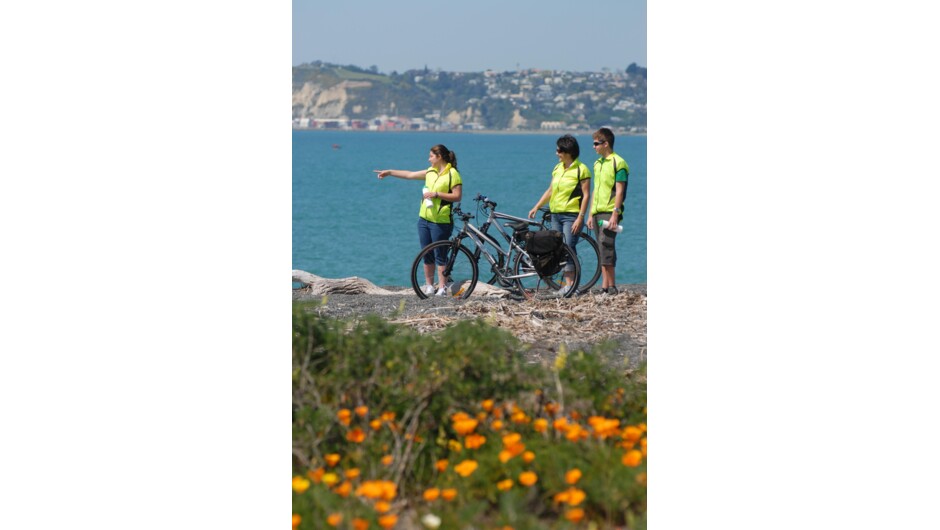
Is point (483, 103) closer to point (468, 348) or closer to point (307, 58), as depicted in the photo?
point (307, 58)

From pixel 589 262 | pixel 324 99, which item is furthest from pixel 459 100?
pixel 589 262

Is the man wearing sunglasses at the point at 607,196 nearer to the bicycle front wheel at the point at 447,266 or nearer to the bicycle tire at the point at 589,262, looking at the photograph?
the bicycle tire at the point at 589,262

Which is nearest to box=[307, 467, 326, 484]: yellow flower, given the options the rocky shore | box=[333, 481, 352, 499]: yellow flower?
box=[333, 481, 352, 499]: yellow flower

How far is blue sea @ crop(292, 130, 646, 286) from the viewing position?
6.77 m

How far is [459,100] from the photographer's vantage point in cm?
625

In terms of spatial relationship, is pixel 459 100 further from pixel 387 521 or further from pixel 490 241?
pixel 387 521

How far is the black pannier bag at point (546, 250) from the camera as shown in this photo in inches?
281

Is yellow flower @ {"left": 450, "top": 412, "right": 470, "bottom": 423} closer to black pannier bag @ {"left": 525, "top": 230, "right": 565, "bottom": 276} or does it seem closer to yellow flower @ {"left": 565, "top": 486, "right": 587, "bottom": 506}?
yellow flower @ {"left": 565, "top": 486, "right": 587, "bottom": 506}

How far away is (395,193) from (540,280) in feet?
79.3

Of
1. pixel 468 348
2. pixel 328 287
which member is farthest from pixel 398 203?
pixel 468 348

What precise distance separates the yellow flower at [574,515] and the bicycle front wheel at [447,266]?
3.53 m

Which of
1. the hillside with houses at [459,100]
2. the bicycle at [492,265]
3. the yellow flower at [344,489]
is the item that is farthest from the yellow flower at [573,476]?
the bicycle at [492,265]

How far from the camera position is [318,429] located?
433cm
